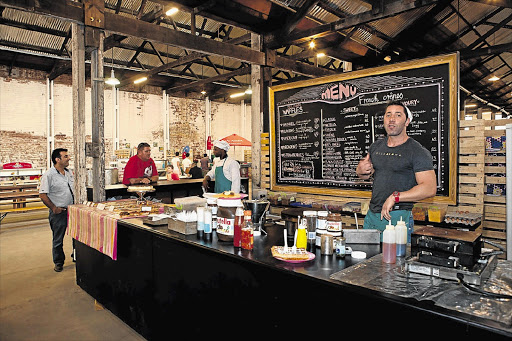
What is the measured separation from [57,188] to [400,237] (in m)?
4.79

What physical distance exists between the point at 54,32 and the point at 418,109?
10034 mm

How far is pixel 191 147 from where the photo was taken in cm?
1570

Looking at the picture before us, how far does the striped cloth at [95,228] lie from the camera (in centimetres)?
359

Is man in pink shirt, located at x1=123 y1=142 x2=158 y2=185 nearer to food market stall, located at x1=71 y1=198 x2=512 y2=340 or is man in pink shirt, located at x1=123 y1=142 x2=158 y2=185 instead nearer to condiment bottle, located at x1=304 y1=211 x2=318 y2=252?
food market stall, located at x1=71 y1=198 x2=512 y2=340

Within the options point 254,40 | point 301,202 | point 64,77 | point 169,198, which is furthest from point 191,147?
point 301,202

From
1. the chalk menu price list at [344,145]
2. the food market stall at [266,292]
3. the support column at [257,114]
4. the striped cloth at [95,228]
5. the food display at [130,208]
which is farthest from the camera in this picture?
the support column at [257,114]

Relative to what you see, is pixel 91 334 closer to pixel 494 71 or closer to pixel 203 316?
pixel 203 316

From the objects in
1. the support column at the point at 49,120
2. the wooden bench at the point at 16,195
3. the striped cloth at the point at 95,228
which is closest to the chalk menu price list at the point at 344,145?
the striped cloth at the point at 95,228

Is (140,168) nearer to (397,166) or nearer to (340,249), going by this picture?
(397,166)

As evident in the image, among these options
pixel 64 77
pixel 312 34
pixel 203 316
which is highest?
pixel 64 77

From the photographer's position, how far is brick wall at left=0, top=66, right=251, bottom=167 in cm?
1137

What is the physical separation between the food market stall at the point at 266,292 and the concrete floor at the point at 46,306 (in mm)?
214

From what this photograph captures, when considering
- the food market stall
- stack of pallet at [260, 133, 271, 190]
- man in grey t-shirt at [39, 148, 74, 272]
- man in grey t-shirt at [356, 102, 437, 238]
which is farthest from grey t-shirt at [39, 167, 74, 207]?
man in grey t-shirt at [356, 102, 437, 238]

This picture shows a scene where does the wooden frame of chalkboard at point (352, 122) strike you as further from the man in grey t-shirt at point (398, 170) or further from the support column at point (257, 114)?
the man in grey t-shirt at point (398, 170)
